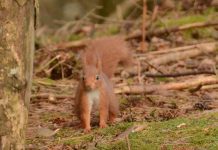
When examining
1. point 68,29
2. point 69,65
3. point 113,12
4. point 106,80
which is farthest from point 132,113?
point 113,12

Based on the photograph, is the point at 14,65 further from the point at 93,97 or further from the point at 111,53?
the point at 111,53

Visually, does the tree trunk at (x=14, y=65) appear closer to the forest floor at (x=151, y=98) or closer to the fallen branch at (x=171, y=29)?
the forest floor at (x=151, y=98)

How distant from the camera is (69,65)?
20.7 feet

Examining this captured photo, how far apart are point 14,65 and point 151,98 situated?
241cm

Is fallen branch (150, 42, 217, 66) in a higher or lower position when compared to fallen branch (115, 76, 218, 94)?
higher

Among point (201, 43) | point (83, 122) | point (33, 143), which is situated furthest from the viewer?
point (201, 43)

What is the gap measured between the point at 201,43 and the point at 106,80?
312cm

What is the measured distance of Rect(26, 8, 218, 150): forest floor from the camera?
3676 mm

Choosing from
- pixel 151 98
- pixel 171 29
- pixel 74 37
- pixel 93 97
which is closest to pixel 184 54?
pixel 171 29

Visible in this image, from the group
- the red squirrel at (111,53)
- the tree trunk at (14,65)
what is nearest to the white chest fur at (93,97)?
the red squirrel at (111,53)

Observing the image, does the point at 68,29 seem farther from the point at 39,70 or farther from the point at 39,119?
the point at 39,119

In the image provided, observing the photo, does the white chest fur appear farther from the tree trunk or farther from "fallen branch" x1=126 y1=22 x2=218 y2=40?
"fallen branch" x1=126 y1=22 x2=218 y2=40

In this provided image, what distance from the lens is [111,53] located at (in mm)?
5148

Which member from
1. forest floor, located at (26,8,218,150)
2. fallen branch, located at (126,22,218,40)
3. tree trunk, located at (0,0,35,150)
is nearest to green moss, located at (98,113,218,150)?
forest floor, located at (26,8,218,150)
